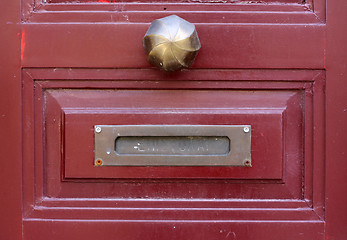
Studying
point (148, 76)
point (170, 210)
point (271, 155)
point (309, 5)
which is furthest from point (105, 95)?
point (309, 5)

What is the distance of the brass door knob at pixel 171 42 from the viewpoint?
31.7 inches

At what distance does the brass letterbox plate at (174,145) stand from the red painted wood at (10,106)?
199mm

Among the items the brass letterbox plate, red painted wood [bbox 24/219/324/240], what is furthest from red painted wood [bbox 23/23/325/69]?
red painted wood [bbox 24/219/324/240]

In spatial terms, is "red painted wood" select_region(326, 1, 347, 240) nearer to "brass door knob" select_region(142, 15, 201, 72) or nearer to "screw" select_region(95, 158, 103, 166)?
"brass door knob" select_region(142, 15, 201, 72)

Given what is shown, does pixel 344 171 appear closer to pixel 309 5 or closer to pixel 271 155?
pixel 271 155

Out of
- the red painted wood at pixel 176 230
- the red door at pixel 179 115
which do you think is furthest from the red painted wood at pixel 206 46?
the red painted wood at pixel 176 230

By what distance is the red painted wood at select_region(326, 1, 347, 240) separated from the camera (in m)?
0.90

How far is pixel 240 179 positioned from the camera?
3.01ft

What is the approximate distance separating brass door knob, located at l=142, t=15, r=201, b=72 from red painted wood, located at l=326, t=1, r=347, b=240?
335 mm

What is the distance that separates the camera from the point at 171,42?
2.62 ft

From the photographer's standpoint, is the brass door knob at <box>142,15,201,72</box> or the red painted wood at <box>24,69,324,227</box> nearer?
the brass door knob at <box>142,15,201,72</box>

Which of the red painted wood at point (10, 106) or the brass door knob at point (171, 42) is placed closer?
the brass door knob at point (171, 42)

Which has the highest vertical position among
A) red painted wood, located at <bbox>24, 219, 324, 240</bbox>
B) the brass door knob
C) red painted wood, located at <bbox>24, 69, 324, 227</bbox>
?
the brass door knob

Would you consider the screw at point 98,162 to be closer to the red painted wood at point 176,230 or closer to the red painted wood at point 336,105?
the red painted wood at point 176,230
